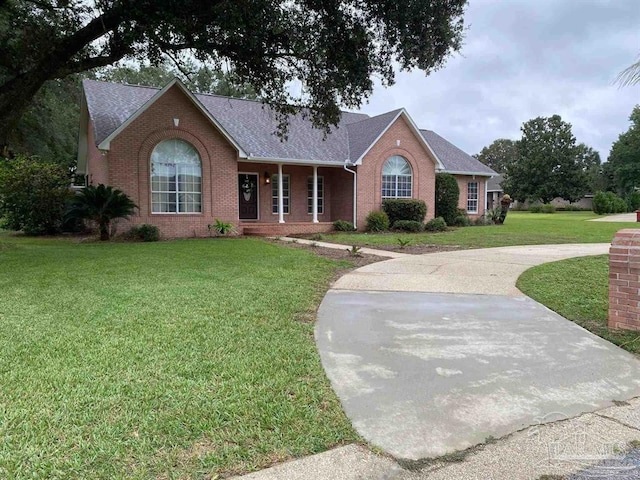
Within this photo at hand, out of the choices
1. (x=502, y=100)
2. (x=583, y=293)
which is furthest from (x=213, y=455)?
(x=502, y=100)

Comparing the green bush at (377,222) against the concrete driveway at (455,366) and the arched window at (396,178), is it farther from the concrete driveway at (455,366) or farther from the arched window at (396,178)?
the concrete driveway at (455,366)

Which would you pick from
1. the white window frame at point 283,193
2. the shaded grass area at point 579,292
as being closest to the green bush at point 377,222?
the white window frame at point 283,193

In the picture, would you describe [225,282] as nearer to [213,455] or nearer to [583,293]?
[213,455]

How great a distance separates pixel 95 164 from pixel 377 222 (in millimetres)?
11567

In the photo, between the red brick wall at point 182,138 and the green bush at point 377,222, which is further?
the green bush at point 377,222

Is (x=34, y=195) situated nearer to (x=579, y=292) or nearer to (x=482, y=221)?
(x=579, y=292)

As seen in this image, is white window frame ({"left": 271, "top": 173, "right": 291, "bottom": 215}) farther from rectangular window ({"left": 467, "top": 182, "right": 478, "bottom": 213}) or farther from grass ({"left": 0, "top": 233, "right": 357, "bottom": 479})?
grass ({"left": 0, "top": 233, "right": 357, "bottom": 479})

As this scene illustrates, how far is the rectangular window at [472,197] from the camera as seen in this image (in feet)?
81.4

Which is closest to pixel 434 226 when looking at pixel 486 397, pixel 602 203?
pixel 486 397

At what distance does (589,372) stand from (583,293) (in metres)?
3.26

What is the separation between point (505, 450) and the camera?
2.53 m

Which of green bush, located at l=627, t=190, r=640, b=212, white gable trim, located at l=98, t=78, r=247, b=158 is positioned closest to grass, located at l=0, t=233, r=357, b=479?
white gable trim, located at l=98, t=78, r=247, b=158

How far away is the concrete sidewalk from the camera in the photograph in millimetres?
2375

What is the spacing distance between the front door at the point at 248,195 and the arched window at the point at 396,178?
585cm
